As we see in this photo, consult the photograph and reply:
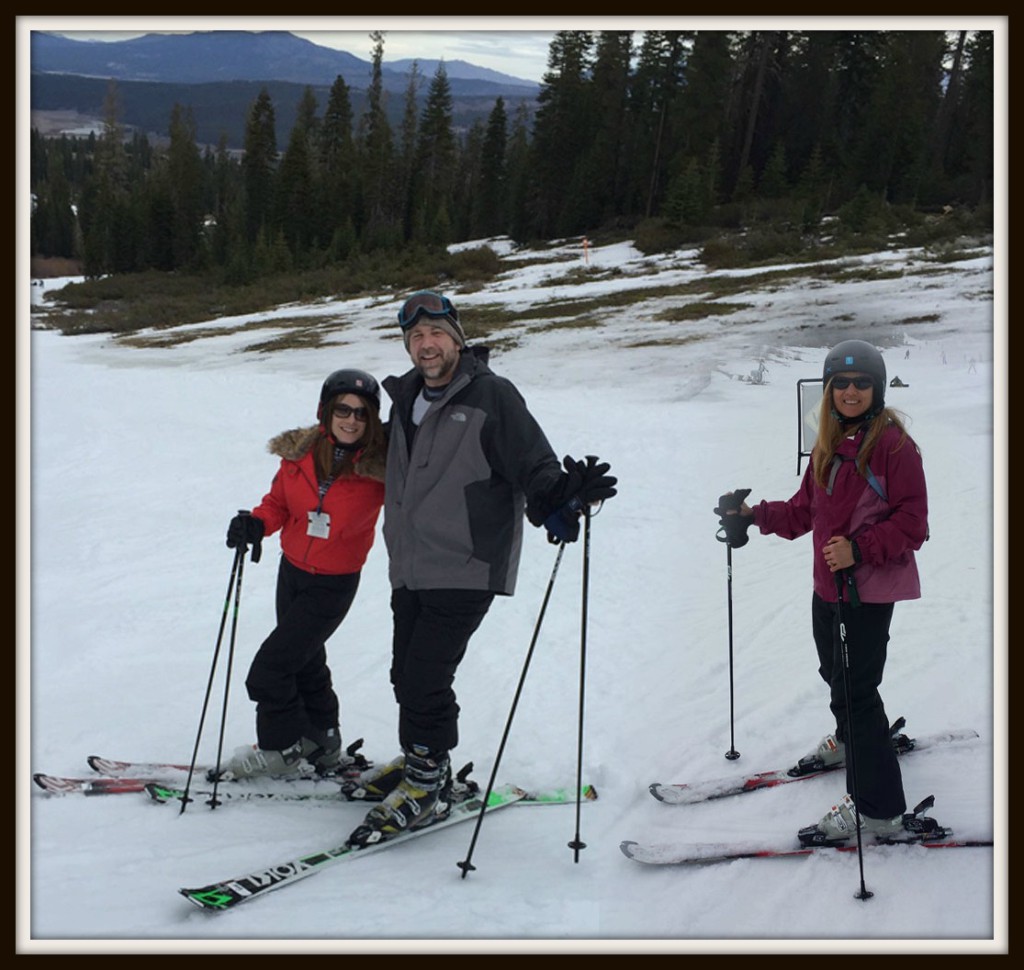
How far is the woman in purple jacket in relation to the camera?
132 inches

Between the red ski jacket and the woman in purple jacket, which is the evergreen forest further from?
the red ski jacket

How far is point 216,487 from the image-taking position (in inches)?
373

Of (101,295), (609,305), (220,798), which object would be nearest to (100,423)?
(220,798)

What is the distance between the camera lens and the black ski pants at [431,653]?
144 inches

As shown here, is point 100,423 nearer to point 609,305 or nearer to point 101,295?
point 609,305

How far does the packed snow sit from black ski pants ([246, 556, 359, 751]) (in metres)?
0.41

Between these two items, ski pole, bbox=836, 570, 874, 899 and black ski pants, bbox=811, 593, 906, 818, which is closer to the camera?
ski pole, bbox=836, 570, 874, 899

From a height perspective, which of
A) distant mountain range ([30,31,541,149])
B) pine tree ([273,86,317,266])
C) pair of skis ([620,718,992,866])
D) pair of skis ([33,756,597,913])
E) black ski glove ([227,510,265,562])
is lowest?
pair of skis ([33,756,597,913])

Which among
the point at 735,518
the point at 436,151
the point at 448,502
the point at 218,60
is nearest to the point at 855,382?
the point at 735,518

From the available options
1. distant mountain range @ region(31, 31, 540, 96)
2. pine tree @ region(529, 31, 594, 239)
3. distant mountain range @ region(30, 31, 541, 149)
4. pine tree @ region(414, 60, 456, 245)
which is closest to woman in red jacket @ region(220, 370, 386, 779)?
pine tree @ region(529, 31, 594, 239)

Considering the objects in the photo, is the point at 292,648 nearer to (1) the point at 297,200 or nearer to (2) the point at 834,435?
(2) the point at 834,435

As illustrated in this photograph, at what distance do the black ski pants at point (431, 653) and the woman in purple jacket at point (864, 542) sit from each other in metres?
1.41

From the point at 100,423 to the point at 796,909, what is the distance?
11578 mm

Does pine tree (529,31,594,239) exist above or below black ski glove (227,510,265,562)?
above
